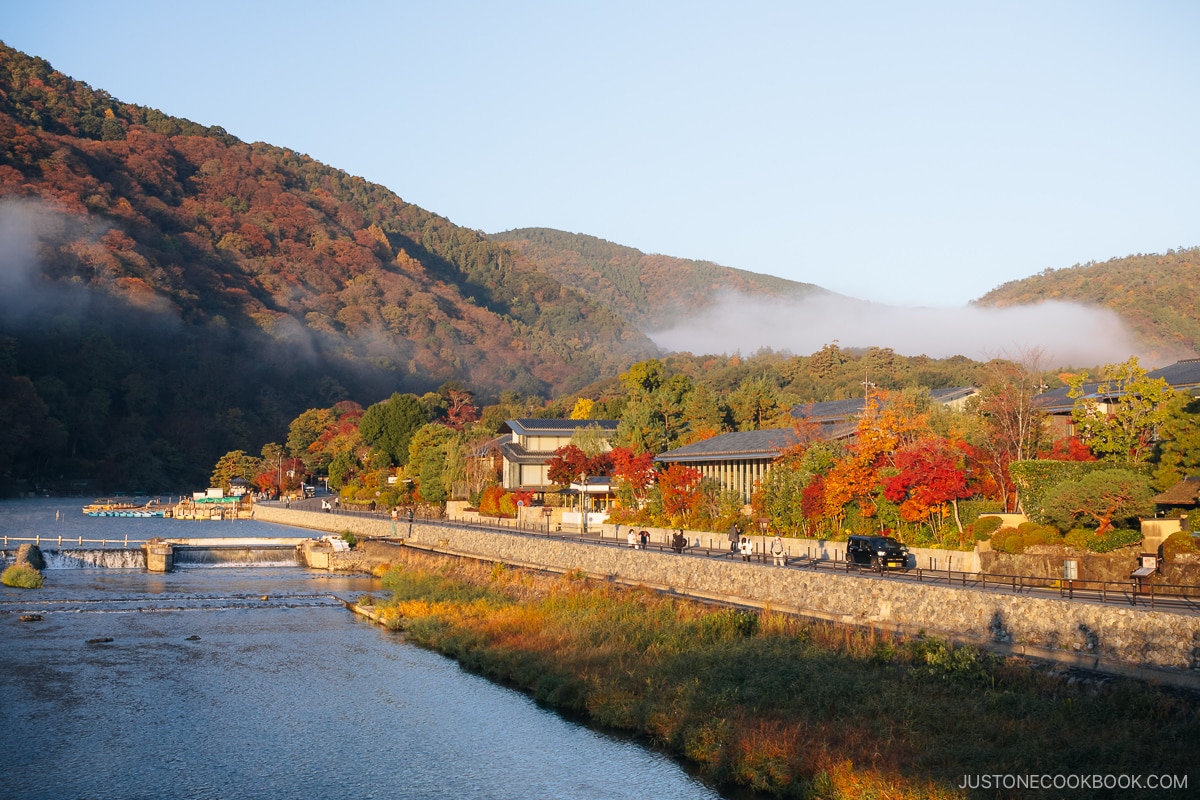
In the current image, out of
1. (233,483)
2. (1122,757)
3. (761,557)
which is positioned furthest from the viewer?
(233,483)

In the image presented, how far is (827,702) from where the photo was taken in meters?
20.3

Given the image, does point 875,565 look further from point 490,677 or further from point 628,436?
point 628,436

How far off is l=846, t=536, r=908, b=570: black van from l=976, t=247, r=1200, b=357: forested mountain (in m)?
Result: 94.3

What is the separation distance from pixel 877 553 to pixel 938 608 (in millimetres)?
6626

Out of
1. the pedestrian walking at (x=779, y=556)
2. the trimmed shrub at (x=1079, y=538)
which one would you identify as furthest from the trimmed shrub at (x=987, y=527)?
the pedestrian walking at (x=779, y=556)

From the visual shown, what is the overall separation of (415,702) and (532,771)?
688 centimetres

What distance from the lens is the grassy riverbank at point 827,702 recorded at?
54.5ft

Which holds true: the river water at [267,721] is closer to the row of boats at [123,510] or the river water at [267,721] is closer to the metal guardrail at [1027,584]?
the metal guardrail at [1027,584]

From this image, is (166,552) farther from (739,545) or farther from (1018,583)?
(1018,583)

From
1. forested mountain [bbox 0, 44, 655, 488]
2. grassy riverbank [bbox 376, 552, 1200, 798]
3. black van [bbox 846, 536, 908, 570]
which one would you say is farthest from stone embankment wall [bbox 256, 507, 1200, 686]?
forested mountain [bbox 0, 44, 655, 488]

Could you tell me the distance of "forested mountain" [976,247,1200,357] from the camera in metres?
118

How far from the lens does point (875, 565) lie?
1218 inches

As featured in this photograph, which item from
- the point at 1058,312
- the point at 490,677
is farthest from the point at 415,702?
the point at 1058,312

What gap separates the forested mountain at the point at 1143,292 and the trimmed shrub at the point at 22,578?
109493 millimetres
